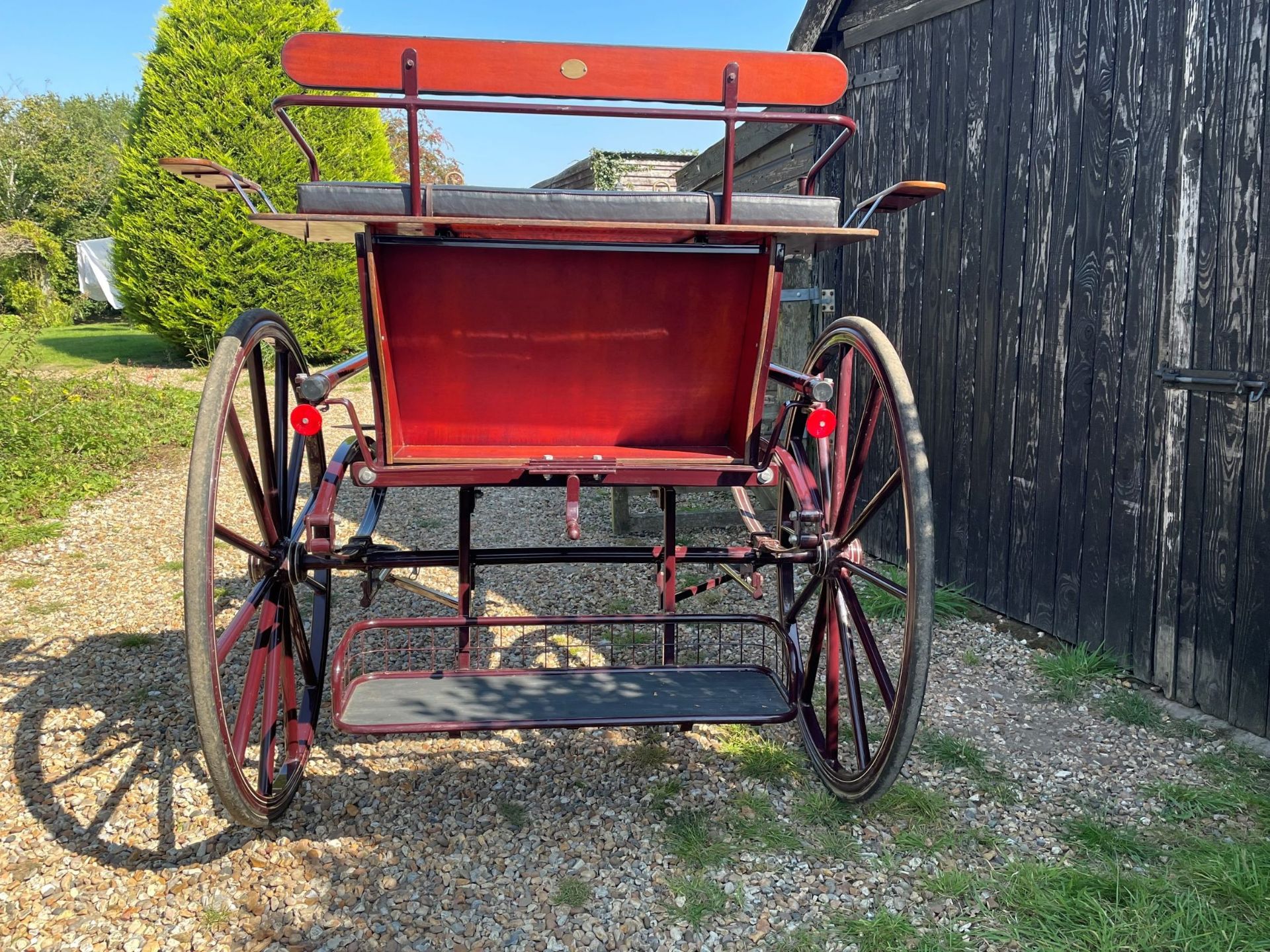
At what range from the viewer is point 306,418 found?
254cm

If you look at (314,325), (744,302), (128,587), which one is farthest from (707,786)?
(314,325)

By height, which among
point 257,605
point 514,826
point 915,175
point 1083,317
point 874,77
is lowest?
point 514,826

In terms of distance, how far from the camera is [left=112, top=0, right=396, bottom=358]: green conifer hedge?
1032 cm

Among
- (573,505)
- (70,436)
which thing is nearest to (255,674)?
(573,505)

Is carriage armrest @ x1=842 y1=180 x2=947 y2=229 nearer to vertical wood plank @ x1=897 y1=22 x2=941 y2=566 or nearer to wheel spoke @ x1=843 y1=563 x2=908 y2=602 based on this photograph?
wheel spoke @ x1=843 y1=563 x2=908 y2=602

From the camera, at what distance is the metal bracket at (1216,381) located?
10.0 feet

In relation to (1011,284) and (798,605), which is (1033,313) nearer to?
(1011,284)

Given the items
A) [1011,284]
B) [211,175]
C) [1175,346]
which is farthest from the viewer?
[1011,284]

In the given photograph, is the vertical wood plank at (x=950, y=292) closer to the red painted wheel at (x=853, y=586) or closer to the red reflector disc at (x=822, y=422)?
the red painted wheel at (x=853, y=586)

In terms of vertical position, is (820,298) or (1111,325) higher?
(820,298)

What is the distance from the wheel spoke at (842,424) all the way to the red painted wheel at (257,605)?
1630 mm

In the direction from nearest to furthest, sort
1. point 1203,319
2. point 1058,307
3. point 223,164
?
point 1203,319 < point 1058,307 < point 223,164

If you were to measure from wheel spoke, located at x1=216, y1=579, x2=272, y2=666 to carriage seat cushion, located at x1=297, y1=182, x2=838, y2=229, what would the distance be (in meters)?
1.05

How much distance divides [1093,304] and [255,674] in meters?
3.35
